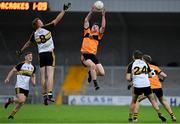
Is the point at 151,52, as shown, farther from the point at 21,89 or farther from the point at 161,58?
the point at 21,89

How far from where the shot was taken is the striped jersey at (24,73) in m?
23.9

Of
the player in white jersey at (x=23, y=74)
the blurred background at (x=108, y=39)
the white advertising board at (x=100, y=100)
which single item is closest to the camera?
the player in white jersey at (x=23, y=74)

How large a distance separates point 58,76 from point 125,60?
22.2 ft

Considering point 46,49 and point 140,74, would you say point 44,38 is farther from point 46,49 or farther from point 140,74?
point 140,74

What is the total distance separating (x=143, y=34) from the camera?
46.6 m

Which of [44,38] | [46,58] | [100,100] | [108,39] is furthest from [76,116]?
[108,39]

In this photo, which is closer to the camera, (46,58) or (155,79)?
(46,58)

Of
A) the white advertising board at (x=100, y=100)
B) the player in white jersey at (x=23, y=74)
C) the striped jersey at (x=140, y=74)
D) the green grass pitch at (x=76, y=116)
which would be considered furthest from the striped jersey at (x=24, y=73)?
the white advertising board at (x=100, y=100)

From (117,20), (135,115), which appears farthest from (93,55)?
(117,20)

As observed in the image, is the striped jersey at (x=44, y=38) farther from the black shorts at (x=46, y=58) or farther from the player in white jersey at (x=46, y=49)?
the black shorts at (x=46, y=58)

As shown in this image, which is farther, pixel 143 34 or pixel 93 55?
pixel 143 34

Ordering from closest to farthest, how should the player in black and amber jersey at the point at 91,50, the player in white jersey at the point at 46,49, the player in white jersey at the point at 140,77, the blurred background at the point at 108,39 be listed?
the player in white jersey at the point at 46,49 → the player in white jersey at the point at 140,77 → the player in black and amber jersey at the point at 91,50 → the blurred background at the point at 108,39

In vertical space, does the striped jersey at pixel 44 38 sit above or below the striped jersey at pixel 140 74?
above

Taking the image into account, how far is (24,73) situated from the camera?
2416cm
